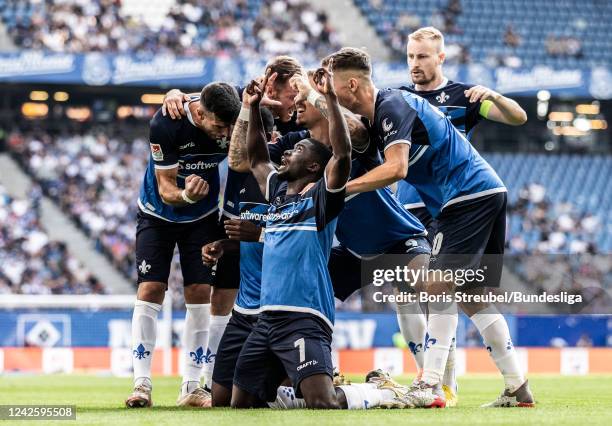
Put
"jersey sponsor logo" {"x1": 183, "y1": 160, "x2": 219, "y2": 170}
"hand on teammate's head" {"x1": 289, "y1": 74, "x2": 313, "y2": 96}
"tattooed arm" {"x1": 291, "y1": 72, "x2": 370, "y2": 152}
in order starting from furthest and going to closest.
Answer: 1. "jersey sponsor logo" {"x1": 183, "y1": 160, "x2": 219, "y2": 170}
2. "hand on teammate's head" {"x1": 289, "y1": 74, "x2": 313, "y2": 96}
3. "tattooed arm" {"x1": 291, "y1": 72, "x2": 370, "y2": 152}

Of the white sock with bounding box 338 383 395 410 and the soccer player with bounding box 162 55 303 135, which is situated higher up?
the soccer player with bounding box 162 55 303 135

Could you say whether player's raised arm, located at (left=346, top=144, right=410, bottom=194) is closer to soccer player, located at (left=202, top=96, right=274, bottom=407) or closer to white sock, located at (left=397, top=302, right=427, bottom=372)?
soccer player, located at (left=202, top=96, right=274, bottom=407)

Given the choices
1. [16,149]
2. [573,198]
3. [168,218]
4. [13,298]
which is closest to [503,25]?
[573,198]

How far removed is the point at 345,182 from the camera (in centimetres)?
674

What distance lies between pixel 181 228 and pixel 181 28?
69.4 ft

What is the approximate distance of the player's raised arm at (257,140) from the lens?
292 inches

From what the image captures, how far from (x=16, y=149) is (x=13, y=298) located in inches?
419

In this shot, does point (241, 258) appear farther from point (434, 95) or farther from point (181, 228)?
point (434, 95)

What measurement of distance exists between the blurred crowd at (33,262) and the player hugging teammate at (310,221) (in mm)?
14380

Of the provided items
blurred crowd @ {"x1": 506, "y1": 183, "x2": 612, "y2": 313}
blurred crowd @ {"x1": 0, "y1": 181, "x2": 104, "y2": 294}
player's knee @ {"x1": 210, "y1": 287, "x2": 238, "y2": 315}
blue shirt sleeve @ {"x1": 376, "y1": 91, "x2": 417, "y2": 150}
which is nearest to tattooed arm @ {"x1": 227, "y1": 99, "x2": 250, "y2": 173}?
blue shirt sleeve @ {"x1": 376, "y1": 91, "x2": 417, "y2": 150}

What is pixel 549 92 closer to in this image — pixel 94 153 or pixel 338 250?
pixel 94 153

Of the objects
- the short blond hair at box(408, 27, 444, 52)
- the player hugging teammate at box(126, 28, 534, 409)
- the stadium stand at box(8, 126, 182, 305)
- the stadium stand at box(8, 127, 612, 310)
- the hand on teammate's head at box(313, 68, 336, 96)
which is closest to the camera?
the hand on teammate's head at box(313, 68, 336, 96)

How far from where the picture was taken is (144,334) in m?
8.34

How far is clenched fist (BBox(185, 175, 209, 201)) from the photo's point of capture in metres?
7.84
